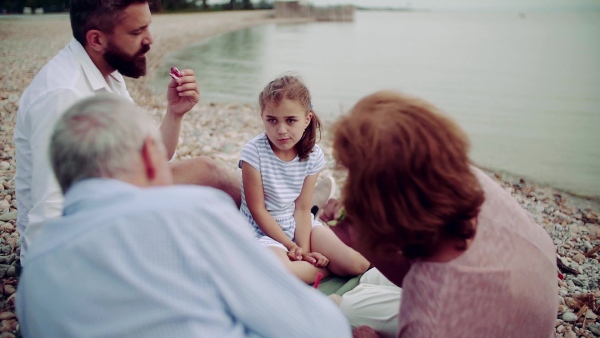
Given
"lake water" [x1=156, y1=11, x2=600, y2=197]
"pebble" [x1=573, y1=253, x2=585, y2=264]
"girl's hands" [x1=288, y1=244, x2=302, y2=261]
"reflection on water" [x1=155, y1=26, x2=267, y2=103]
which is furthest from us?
"reflection on water" [x1=155, y1=26, x2=267, y2=103]

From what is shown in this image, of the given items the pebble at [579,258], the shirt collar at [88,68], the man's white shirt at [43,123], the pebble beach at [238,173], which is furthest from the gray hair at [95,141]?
the pebble at [579,258]

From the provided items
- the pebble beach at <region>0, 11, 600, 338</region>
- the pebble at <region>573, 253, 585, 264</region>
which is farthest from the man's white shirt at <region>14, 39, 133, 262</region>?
the pebble at <region>573, 253, 585, 264</region>

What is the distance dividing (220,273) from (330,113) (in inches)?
368

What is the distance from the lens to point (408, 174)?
141cm

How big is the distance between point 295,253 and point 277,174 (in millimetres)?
519

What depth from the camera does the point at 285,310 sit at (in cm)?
119

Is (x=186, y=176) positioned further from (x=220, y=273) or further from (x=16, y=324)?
(x=220, y=273)

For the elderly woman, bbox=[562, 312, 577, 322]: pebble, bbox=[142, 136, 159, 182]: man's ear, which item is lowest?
bbox=[562, 312, 577, 322]: pebble

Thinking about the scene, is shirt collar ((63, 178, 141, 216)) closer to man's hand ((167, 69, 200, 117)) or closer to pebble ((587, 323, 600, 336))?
man's hand ((167, 69, 200, 117))

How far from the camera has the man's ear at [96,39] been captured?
2.77m

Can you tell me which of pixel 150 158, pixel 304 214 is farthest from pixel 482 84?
pixel 150 158

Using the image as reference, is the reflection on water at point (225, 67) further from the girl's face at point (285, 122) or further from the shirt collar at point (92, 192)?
the shirt collar at point (92, 192)

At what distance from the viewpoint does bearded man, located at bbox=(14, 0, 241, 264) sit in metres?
2.12

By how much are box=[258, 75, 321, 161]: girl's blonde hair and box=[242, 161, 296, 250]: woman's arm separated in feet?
1.12
